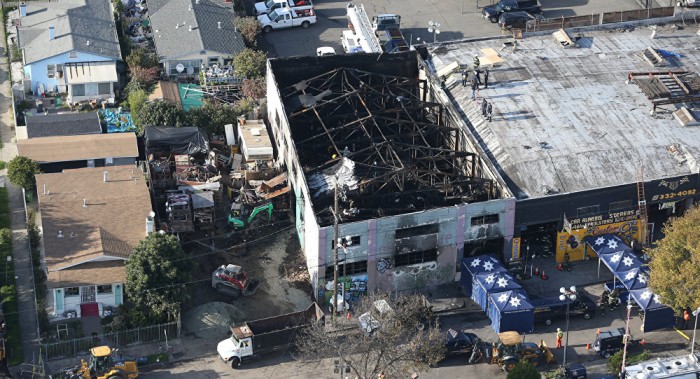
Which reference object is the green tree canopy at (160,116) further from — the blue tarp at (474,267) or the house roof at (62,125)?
the blue tarp at (474,267)

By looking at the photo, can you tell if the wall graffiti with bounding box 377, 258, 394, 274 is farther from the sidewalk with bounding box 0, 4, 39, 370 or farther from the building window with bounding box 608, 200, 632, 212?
the sidewalk with bounding box 0, 4, 39, 370

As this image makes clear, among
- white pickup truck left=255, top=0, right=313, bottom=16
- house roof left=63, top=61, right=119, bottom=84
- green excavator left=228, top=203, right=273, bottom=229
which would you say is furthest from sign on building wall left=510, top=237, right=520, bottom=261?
white pickup truck left=255, top=0, right=313, bottom=16

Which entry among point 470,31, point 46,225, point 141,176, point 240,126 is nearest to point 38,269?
point 46,225

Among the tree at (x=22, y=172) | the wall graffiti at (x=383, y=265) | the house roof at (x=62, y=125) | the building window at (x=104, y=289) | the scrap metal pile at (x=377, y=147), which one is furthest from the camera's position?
the house roof at (x=62, y=125)

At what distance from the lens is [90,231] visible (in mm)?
79375

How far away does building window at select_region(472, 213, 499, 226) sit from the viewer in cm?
7894

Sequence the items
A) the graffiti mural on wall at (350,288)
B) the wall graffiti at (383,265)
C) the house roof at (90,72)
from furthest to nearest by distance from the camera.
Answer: the house roof at (90,72) → the wall graffiti at (383,265) → the graffiti mural on wall at (350,288)

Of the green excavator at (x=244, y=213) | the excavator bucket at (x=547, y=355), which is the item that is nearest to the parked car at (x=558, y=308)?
the excavator bucket at (x=547, y=355)

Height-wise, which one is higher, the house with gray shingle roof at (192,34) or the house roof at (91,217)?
the house with gray shingle roof at (192,34)

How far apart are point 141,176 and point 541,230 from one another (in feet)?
92.9

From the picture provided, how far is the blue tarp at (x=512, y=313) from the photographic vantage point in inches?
2936

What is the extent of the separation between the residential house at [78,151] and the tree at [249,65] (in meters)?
13.8

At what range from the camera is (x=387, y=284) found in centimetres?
7888

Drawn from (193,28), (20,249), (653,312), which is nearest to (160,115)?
(193,28)
